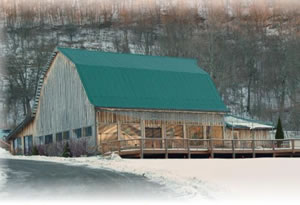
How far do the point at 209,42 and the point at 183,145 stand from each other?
3410 cm

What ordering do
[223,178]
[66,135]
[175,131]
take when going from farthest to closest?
[66,135], [175,131], [223,178]

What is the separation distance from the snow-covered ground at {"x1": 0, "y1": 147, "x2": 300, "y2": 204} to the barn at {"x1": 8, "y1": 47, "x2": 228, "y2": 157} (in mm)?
9290

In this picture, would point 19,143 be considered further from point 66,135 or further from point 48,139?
point 66,135

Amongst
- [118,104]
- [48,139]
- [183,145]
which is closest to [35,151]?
[48,139]

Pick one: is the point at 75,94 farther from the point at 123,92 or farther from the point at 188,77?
the point at 188,77

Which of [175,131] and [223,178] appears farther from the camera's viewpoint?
[175,131]

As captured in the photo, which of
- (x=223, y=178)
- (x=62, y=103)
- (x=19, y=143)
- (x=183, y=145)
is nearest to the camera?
(x=223, y=178)

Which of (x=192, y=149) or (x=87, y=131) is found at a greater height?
(x=87, y=131)

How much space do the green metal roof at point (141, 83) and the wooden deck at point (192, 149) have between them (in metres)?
2.48

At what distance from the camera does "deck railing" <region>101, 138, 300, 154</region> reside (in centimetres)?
3334

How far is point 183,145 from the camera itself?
119 feet

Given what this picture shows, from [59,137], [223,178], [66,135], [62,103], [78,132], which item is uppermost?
[62,103]

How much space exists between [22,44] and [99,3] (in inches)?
468

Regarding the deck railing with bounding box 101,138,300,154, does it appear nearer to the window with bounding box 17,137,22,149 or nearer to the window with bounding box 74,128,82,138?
the window with bounding box 74,128,82,138
